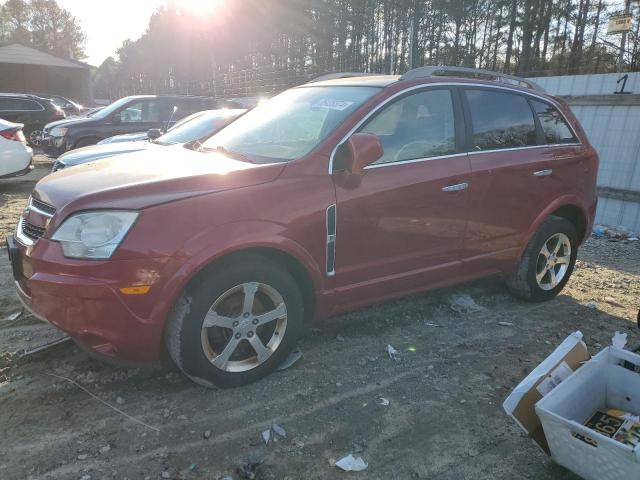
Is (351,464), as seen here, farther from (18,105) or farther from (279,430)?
(18,105)

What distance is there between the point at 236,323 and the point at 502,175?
2.34m

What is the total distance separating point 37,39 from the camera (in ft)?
203

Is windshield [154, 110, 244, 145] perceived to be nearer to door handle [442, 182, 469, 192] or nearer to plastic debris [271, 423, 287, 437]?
door handle [442, 182, 469, 192]

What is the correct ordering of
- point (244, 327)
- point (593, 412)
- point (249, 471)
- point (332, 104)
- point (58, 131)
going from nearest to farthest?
point (249, 471) → point (593, 412) → point (244, 327) → point (332, 104) → point (58, 131)

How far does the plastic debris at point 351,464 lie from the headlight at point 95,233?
5.06 feet

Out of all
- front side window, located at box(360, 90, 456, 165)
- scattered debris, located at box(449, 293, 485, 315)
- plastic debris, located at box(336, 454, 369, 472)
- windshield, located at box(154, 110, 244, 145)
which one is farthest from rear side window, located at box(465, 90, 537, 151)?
windshield, located at box(154, 110, 244, 145)

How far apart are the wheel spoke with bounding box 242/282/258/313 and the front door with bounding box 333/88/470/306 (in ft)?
1.89

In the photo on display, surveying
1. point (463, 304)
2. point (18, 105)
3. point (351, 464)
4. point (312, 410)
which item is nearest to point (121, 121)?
point (18, 105)

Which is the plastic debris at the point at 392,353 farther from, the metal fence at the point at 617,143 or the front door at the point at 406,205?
the metal fence at the point at 617,143

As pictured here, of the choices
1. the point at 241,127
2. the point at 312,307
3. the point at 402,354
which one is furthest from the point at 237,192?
the point at 402,354

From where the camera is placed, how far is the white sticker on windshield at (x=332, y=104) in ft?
10.7

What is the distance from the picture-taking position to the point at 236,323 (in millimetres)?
2770

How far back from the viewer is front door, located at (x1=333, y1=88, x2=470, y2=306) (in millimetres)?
3078

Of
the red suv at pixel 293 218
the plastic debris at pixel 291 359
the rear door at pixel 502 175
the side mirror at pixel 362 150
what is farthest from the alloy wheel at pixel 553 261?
the plastic debris at pixel 291 359
